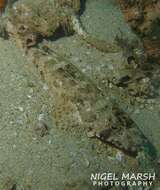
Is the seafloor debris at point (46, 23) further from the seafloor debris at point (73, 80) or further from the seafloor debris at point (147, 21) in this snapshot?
the seafloor debris at point (147, 21)

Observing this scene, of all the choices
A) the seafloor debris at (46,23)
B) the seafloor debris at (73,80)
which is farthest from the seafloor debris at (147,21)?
the seafloor debris at (46,23)

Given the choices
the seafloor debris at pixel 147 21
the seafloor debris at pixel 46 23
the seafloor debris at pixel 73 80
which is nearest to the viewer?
the seafloor debris at pixel 73 80

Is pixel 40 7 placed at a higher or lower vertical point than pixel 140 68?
higher

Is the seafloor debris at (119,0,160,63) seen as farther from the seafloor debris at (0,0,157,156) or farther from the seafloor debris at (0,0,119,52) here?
the seafloor debris at (0,0,119,52)

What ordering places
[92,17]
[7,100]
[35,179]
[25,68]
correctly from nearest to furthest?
[35,179] < [7,100] < [25,68] < [92,17]

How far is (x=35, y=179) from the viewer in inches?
177

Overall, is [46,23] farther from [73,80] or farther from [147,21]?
[147,21]

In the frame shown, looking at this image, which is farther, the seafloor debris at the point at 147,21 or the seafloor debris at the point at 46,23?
the seafloor debris at the point at 147,21

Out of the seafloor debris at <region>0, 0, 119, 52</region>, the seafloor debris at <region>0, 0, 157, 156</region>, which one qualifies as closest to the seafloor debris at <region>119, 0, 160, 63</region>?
the seafloor debris at <region>0, 0, 157, 156</region>

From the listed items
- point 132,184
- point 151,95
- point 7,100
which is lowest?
point 132,184

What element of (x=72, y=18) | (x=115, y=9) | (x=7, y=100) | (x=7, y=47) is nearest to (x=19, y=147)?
(x=7, y=100)

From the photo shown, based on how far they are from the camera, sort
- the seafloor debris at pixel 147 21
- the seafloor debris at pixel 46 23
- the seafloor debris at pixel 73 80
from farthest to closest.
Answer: the seafloor debris at pixel 147 21 → the seafloor debris at pixel 46 23 → the seafloor debris at pixel 73 80

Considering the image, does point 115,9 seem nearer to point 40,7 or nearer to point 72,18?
point 72,18

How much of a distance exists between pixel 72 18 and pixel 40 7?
2.00 ft
